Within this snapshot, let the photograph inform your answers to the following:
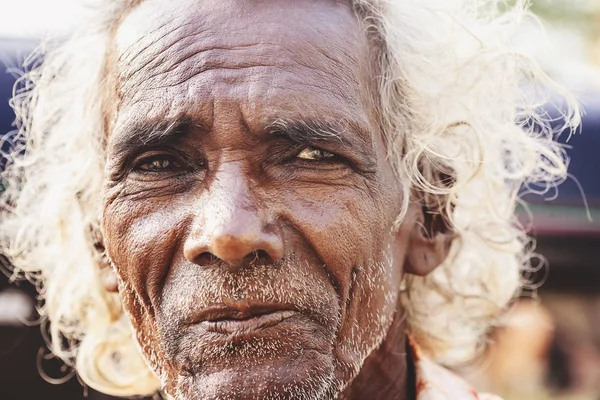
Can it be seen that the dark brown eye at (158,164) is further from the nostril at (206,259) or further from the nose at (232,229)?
the nostril at (206,259)

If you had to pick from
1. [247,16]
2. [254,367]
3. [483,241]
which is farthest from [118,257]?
[483,241]

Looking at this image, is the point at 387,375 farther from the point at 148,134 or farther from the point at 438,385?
the point at 148,134

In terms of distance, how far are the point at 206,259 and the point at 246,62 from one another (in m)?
0.49

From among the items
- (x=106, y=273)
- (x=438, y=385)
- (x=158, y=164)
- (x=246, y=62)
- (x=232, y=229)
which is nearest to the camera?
(x=232, y=229)

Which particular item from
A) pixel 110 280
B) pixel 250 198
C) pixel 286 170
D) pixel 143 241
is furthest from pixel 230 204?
pixel 110 280

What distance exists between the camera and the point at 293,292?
167cm

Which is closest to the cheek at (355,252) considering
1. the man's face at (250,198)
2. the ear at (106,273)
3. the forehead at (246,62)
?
the man's face at (250,198)

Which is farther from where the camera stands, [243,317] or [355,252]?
[355,252]

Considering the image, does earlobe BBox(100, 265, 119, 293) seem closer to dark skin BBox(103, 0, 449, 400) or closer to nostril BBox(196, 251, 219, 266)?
dark skin BBox(103, 0, 449, 400)

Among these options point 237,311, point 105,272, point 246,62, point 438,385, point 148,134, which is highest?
point 246,62

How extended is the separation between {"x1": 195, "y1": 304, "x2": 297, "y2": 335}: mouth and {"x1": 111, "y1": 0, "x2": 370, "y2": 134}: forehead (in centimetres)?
44

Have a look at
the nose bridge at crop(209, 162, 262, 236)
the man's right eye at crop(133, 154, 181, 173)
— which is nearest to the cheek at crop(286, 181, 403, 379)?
the nose bridge at crop(209, 162, 262, 236)

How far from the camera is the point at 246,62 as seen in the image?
178cm

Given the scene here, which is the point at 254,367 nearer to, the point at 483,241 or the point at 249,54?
the point at 249,54
